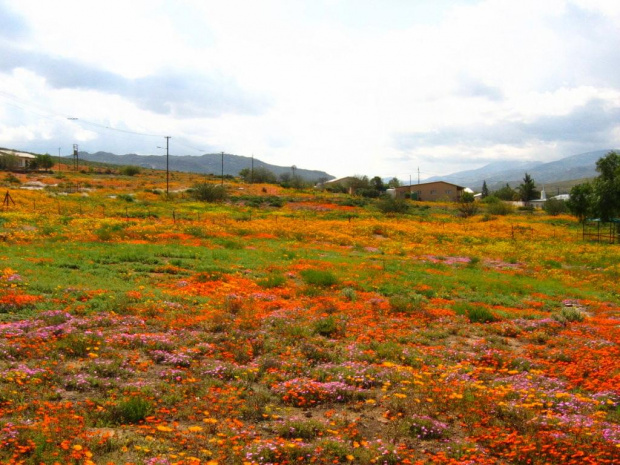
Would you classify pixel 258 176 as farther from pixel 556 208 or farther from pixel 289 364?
Result: pixel 289 364

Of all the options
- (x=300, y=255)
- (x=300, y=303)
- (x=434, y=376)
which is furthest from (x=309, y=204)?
(x=434, y=376)

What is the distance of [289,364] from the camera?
8.89m

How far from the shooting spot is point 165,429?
19.2 ft

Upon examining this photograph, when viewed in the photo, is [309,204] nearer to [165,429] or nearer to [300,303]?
[300,303]

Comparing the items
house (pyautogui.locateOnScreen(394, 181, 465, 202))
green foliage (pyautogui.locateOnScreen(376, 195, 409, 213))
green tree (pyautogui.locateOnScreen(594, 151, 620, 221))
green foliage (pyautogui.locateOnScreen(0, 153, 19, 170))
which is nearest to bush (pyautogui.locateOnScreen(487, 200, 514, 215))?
green foliage (pyautogui.locateOnScreen(376, 195, 409, 213))

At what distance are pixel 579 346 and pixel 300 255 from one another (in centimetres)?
1648

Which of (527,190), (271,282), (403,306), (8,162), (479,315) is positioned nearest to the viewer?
(479,315)

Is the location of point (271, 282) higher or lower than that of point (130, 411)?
higher

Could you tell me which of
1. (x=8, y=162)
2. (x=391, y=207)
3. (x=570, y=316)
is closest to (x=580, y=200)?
(x=391, y=207)

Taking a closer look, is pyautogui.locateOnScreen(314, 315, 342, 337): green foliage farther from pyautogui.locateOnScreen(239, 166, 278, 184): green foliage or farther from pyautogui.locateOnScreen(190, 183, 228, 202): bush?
pyautogui.locateOnScreen(239, 166, 278, 184): green foliage

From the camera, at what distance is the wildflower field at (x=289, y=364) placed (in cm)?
586

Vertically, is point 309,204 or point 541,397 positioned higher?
point 309,204

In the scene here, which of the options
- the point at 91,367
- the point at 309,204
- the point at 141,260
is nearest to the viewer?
the point at 91,367

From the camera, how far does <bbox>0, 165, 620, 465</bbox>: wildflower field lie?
5855 millimetres
